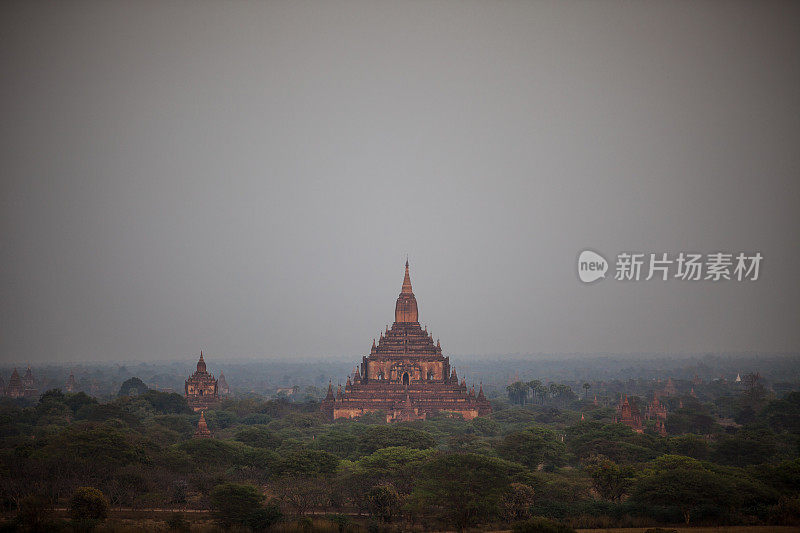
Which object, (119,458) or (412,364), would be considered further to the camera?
Result: (412,364)

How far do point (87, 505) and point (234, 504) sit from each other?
6.85 m

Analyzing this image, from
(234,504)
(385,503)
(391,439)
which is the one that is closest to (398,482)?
(385,503)

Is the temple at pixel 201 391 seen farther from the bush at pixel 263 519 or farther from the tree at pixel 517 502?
the tree at pixel 517 502

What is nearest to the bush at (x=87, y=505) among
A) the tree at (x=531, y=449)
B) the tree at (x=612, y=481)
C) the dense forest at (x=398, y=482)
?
the dense forest at (x=398, y=482)

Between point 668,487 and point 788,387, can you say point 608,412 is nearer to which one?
point 668,487

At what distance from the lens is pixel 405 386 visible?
304ft

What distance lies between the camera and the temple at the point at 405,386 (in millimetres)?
90312

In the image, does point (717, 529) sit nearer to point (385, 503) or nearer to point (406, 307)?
point (385, 503)

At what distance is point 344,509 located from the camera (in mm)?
46219

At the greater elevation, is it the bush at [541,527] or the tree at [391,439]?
the tree at [391,439]

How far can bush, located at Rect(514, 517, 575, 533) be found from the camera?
3652 cm

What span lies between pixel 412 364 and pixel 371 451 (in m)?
39.4

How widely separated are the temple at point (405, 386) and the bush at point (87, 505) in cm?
4901

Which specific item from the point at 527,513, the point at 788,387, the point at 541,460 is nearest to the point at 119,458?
the point at 527,513
